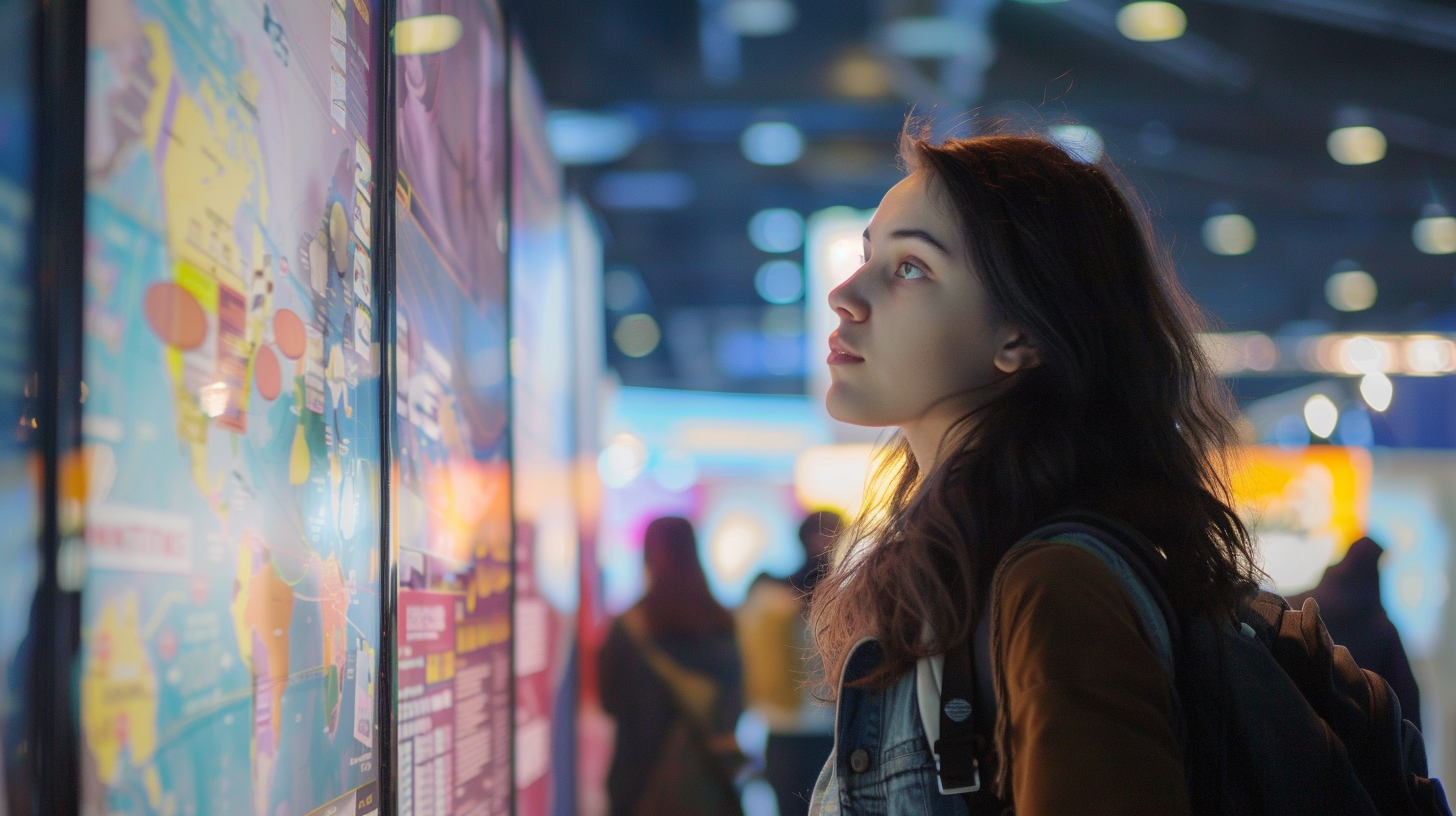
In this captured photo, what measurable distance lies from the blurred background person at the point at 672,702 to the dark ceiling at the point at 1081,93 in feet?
6.37

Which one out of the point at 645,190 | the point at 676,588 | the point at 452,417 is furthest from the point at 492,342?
the point at 645,190

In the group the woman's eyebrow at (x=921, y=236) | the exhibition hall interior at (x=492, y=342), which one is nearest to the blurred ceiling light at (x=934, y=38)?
the exhibition hall interior at (x=492, y=342)

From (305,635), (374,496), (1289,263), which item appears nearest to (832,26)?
(374,496)

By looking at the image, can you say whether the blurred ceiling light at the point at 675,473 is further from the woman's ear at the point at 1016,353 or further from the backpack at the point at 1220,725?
the backpack at the point at 1220,725

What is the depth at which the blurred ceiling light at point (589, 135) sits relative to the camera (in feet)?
14.4

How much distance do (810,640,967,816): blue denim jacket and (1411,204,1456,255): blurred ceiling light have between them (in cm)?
798

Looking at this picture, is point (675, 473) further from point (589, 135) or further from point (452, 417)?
point (452, 417)

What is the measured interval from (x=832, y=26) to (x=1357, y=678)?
3900mm

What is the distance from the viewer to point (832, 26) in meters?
4.52

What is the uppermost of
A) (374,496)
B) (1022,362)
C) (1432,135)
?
(1432,135)

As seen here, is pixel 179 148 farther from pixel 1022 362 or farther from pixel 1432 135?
pixel 1432 135

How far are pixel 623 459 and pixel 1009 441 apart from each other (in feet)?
32.7

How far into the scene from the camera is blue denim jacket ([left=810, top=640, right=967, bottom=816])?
3.23ft

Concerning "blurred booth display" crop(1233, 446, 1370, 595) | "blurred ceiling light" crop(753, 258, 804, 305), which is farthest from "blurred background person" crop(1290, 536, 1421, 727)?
"blurred ceiling light" crop(753, 258, 804, 305)
